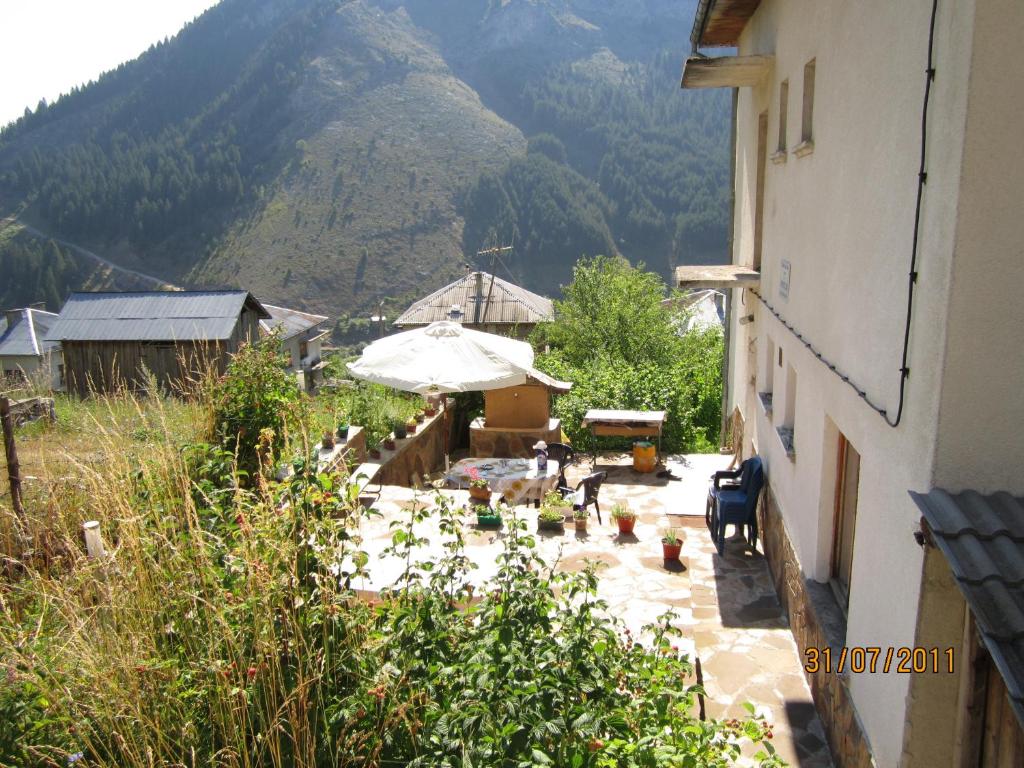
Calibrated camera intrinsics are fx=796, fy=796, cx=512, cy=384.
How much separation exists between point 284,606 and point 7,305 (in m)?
69.7

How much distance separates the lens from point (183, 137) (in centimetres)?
9175

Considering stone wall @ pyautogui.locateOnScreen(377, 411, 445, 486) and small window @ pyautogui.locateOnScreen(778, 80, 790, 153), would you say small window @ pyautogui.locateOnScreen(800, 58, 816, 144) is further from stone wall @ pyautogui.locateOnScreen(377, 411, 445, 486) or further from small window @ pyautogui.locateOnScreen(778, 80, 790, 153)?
stone wall @ pyautogui.locateOnScreen(377, 411, 445, 486)

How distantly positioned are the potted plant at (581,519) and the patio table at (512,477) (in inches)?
41.9

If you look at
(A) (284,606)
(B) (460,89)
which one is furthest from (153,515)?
(B) (460,89)

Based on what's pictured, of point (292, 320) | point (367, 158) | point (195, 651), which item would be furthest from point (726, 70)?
point (367, 158)

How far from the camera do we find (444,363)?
10.2 meters

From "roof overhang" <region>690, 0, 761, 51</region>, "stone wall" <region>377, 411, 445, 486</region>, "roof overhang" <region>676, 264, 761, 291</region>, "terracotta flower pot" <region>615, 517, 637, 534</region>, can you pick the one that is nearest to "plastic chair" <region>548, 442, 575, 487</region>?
"stone wall" <region>377, 411, 445, 486</region>

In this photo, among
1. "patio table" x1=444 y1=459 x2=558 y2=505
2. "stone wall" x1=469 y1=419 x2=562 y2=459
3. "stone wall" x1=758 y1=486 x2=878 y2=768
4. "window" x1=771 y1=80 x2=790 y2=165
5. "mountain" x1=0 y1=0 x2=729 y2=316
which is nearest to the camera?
"stone wall" x1=758 y1=486 x2=878 y2=768

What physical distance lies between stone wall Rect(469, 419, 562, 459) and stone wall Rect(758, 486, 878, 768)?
594 cm

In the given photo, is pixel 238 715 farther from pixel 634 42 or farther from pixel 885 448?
pixel 634 42

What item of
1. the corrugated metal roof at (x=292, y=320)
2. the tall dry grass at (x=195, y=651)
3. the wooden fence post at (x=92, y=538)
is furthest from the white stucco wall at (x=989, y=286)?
the corrugated metal roof at (x=292, y=320)

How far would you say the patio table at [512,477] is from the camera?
31.0 ft

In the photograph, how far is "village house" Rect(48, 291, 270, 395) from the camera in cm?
2308

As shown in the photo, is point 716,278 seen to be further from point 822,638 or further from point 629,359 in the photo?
point 629,359
